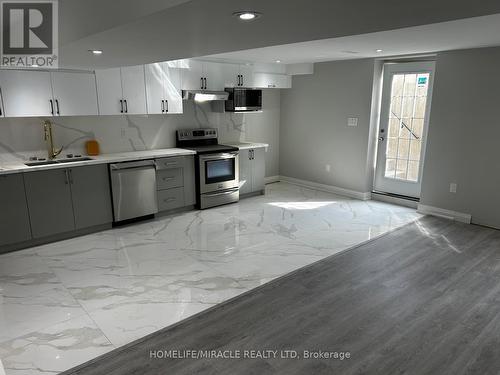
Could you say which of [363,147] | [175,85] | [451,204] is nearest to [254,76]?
[175,85]

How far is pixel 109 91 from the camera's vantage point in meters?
4.57

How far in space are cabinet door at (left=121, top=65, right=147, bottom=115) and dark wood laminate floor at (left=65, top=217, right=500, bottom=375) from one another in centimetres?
304

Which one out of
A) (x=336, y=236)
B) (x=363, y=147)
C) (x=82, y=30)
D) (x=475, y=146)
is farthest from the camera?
(x=363, y=147)

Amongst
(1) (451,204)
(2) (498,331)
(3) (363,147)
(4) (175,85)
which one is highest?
(4) (175,85)

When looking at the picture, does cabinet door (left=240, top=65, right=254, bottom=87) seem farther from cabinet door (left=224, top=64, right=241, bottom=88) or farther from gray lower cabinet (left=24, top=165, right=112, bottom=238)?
gray lower cabinet (left=24, top=165, right=112, bottom=238)

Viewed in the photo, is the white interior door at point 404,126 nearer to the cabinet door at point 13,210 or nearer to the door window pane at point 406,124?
the door window pane at point 406,124

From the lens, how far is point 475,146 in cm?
470

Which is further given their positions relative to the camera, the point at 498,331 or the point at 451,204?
the point at 451,204

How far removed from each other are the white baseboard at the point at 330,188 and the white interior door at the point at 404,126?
0.34m

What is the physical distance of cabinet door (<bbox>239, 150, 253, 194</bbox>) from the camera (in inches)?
232

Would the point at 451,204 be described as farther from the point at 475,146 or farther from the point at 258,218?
the point at 258,218

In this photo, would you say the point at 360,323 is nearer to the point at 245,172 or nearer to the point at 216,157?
the point at 216,157

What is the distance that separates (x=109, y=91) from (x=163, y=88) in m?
0.76

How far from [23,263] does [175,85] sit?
9.70ft
